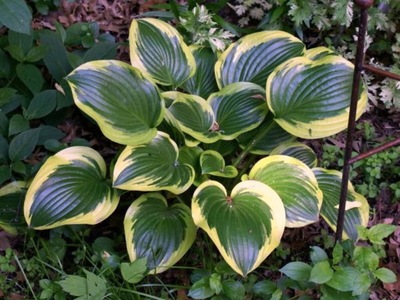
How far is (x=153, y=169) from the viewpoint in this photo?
6.46 ft

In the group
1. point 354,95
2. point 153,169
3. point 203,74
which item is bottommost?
point 153,169

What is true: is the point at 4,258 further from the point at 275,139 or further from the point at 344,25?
the point at 344,25

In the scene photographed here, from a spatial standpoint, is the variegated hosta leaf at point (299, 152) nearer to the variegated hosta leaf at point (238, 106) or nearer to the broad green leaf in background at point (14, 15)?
the variegated hosta leaf at point (238, 106)

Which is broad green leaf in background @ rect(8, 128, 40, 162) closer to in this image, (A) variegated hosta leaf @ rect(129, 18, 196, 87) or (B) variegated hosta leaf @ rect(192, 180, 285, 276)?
(A) variegated hosta leaf @ rect(129, 18, 196, 87)

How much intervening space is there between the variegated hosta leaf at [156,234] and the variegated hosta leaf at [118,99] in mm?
277

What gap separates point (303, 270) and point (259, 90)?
755 millimetres

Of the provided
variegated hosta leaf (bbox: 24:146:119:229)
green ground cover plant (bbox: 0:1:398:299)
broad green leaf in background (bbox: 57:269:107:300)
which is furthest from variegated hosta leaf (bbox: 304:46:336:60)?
broad green leaf in background (bbox: 57:269:107:300)

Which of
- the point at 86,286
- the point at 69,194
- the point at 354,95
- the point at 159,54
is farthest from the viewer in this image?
the point at 159,54

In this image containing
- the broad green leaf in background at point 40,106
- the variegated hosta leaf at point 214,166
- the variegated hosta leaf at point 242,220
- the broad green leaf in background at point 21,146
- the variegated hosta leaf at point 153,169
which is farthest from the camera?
the broad green leaf in background at point 40,106

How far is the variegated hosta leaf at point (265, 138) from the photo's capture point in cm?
225

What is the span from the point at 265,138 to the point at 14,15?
1.10 m

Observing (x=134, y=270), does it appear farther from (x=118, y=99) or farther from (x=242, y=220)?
(x=118, y=99)

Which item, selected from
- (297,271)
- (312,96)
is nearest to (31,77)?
(312,96)

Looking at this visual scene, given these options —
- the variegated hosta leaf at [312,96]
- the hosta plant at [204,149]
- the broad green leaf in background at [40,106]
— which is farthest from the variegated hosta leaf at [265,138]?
the broad green leaf in background at [40,106]
